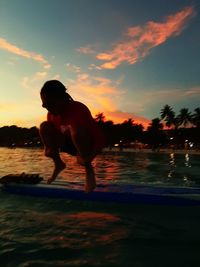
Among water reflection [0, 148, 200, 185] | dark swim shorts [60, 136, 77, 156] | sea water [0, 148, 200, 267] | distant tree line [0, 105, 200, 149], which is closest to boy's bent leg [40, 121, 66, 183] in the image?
dark swim shorts [60, 136, 77, 156]

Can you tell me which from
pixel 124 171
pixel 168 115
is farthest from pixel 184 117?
pixel 124 171

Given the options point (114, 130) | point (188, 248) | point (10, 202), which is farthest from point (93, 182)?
point (114, 130)

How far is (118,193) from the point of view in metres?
11.8

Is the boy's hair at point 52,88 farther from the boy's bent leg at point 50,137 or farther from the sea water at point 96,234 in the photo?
the sea water at point 96,234

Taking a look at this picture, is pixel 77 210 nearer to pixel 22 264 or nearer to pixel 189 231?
pixel 189 231

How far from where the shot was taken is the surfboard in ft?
37.4

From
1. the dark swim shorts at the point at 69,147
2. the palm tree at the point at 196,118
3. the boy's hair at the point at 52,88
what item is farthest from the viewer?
the palm tree at the point at 196,118

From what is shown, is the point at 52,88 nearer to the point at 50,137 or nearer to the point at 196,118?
the point at 50,137

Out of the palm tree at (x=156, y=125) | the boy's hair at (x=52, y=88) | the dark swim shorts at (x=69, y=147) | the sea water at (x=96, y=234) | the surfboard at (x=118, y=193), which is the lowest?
the sea water at (x=96, y=234)

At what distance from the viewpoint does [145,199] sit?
37.4 ft

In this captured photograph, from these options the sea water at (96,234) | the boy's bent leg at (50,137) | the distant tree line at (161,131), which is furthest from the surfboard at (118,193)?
the distant tree line at (161,131)

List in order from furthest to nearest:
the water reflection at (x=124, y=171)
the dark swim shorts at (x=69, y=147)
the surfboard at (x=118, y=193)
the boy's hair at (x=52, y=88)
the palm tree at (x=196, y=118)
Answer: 1. the palm tree at (x=196, y=118)
2. the water reflection at (x=124, y=171)
3. the surfboard at (x=118, y=193)
4. the dark swim shorts at (x=69, y=147)
5. the boy's hair at (x=52, y=88)

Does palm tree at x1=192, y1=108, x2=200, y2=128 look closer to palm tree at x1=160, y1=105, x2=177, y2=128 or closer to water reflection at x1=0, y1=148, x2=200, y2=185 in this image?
palm tree at x1=160, y1=105, x2=177, y2=128

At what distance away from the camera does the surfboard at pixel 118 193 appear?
1139 centimetres
